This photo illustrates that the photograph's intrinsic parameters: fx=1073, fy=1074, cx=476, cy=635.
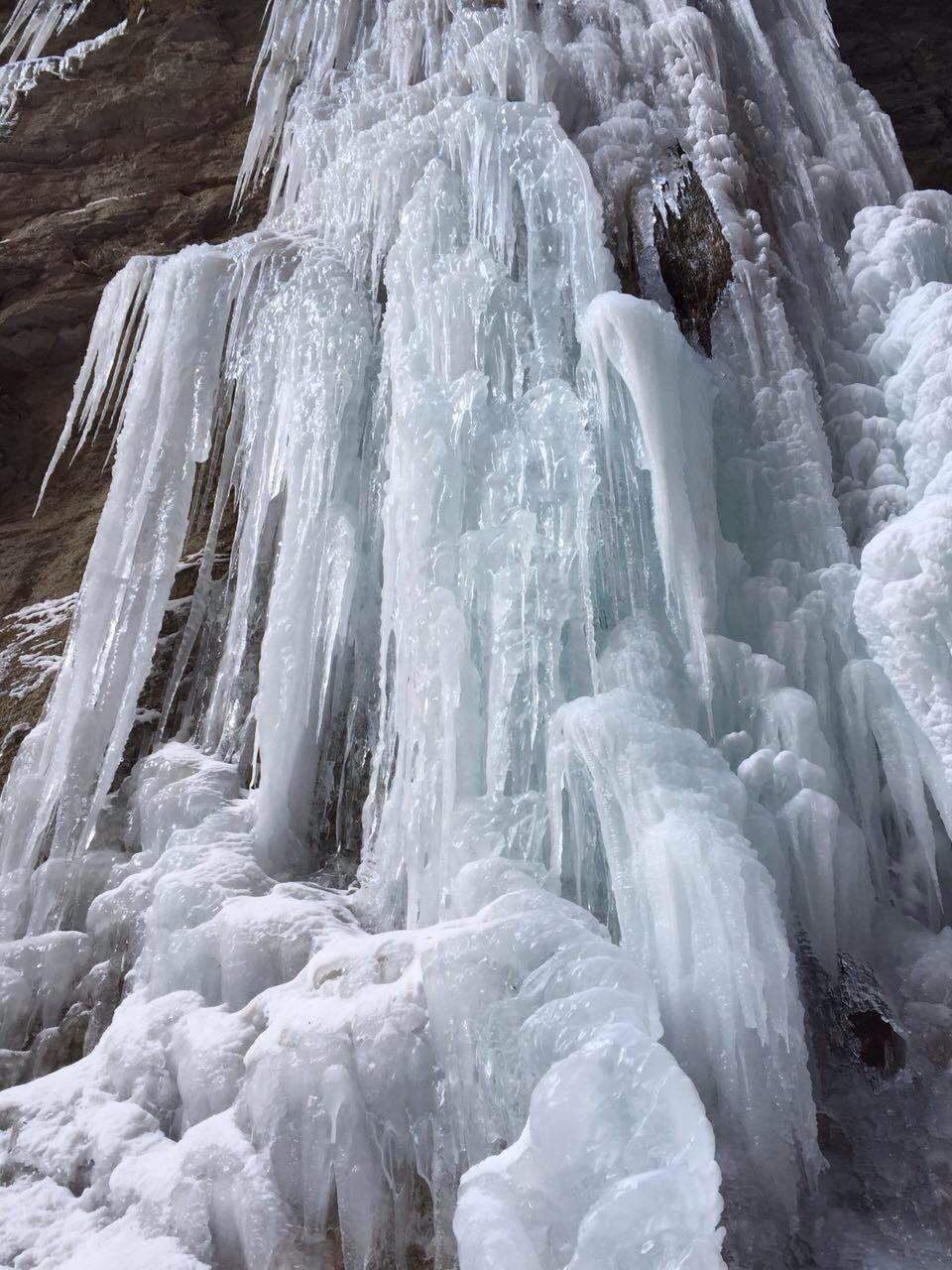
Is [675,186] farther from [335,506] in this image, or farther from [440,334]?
[335,506]

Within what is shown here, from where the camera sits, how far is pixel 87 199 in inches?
329

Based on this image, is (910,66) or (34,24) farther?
(910,66)

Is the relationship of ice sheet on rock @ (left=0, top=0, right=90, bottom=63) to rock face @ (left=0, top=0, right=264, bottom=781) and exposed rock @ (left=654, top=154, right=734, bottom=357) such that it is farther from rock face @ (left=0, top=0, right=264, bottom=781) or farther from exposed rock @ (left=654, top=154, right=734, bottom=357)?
exposed rock @ (left=654, top=154, right=734, bottom=357)

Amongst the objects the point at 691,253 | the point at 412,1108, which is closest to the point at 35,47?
the point at 691,253

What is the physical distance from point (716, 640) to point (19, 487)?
5.60 metres

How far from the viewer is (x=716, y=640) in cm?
437

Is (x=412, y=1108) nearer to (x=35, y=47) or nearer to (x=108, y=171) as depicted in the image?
(x=108, y=171)

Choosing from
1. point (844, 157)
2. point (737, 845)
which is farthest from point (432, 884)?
point (844, 157)

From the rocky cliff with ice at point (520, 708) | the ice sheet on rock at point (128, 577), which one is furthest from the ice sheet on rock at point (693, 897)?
the ice sheet on rock at point (128, 577)

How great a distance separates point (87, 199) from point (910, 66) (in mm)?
7014

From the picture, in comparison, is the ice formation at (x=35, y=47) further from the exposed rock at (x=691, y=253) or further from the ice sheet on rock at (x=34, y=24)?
the exposed rock at (x=691, y=253)

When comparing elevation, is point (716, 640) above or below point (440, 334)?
below

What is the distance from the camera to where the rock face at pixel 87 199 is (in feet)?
25.4

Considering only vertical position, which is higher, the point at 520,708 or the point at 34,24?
the point at 34,24
